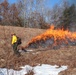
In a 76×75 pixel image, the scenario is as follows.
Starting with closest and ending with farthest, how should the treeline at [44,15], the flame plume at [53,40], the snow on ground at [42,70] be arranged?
the snow on ground at [42,70] → the flame plume at [53,40] → the treeline at [44,15]

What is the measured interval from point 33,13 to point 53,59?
33782 mm

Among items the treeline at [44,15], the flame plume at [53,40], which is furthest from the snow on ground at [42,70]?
the treeline at [44,15]

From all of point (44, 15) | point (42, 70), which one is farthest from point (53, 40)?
point (44, 15)

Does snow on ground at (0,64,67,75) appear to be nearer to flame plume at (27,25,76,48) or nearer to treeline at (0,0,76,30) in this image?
flame plume at (27,25,76,48)

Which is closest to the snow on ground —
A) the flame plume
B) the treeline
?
the flame plume

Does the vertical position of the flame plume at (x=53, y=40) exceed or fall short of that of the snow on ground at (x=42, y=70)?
it exceeds it

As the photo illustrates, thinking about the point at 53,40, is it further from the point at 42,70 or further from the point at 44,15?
the point at 44,15

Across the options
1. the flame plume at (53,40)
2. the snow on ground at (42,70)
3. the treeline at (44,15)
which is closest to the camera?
the snow on ground at (42,70)

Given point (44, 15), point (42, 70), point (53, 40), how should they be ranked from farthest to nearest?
1. point (44, 15)
2. point (53, 40)
3. point (42, 70)

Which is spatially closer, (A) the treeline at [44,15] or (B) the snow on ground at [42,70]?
(B) the snow on ground at [42,70]

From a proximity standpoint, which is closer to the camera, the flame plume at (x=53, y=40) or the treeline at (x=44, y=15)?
the flame plume at (x=53, y=40)

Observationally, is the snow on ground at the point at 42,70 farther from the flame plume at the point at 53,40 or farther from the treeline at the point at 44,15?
the treeline at the point at 44,15

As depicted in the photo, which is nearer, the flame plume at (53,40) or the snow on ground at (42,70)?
the snow on ground at (42,70)

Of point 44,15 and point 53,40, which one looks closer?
point 53,40
